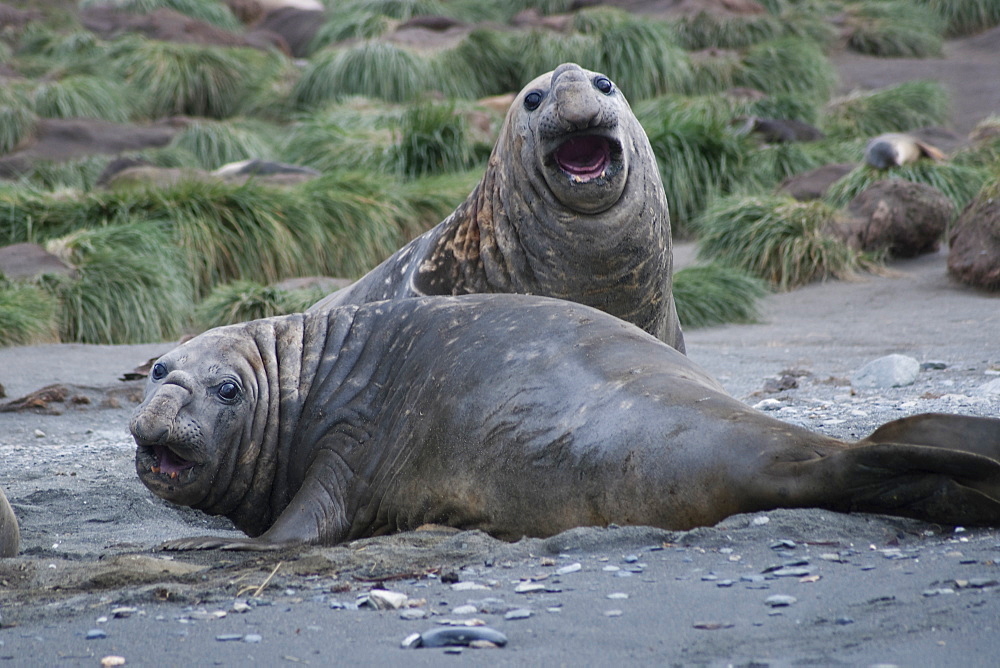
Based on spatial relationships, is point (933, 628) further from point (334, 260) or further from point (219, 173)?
point (219, 173)

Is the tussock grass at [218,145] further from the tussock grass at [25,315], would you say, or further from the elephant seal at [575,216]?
the elephant seal at [575,216]

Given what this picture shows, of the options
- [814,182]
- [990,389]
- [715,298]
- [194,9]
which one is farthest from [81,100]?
[990,389]

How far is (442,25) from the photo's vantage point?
73.5 feet

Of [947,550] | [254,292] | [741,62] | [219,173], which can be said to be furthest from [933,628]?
[741,62]

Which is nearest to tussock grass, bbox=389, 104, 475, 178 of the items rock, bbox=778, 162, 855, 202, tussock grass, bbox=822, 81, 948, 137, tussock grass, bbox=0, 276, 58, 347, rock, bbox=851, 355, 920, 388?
rock, bbox=778, 162, 855, 202

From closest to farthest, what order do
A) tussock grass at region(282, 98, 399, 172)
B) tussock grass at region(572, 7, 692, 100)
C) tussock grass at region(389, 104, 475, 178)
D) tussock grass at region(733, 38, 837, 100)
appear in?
→ tussock grass at region(389, 104, 475, 178) < tussock grass at region(282, 98, 399, 172) < tussock grass at region(572, 7, 692, 100) < tussock grass at region(733, 38, 837, 100)

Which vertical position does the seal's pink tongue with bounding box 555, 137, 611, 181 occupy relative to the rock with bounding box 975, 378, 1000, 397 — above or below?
above

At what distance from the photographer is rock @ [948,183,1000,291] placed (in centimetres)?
932

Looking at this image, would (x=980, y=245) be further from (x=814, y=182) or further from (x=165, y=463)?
(x=165, y=463)

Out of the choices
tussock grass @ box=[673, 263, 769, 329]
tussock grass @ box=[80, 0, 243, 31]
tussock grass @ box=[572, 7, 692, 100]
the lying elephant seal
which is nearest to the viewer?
the lying elephant seal

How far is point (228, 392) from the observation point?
3.80 metres

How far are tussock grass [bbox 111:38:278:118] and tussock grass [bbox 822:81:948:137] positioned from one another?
9.98 metres

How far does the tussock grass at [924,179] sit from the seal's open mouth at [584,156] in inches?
287

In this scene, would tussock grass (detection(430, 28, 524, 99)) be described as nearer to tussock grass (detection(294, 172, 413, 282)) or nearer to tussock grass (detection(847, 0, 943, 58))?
tussock grass (detection(847, 0, 943, 58))
